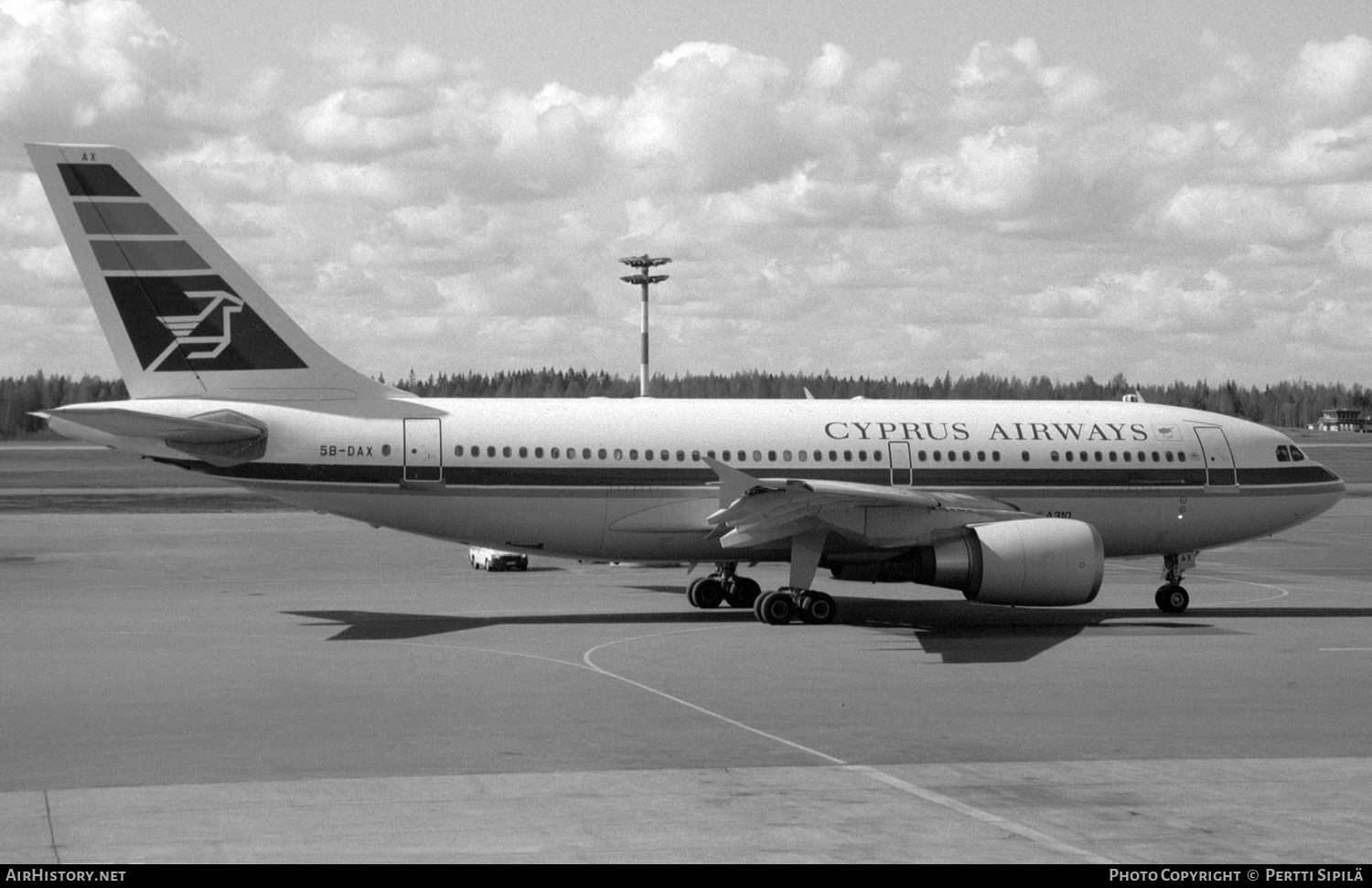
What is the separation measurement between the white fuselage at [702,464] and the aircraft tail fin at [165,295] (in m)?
0.60

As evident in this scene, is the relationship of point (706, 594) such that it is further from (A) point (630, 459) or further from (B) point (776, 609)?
(A) point (630, 459)

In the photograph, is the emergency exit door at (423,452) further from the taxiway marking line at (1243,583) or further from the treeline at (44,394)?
the treeline at (44,394)

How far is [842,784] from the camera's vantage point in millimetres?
14180

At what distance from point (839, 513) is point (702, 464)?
9.88 ft

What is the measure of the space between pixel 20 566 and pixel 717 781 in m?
29.7

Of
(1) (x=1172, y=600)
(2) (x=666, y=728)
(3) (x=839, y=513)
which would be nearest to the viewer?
(2) (x=666, y=728)

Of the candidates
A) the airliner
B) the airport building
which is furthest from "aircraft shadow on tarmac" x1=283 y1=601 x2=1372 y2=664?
the airport building

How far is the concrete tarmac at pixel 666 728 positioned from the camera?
12156mm

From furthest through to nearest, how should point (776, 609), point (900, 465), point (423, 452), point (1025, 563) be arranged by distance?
point (900, 465) < point (776, 609) < point (423, 452) < point (1025, 563)

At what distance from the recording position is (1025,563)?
88.2ft

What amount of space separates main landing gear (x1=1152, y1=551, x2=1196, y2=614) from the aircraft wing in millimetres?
3973

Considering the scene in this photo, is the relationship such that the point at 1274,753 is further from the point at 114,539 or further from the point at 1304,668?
the point at 114,539

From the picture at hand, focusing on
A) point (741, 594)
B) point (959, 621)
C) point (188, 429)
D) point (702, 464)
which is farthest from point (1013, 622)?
point (188, 429)

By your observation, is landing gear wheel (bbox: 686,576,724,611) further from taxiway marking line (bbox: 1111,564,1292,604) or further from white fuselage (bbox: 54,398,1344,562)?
taxiway marking line (bbox: 1111,564,1292,604)
